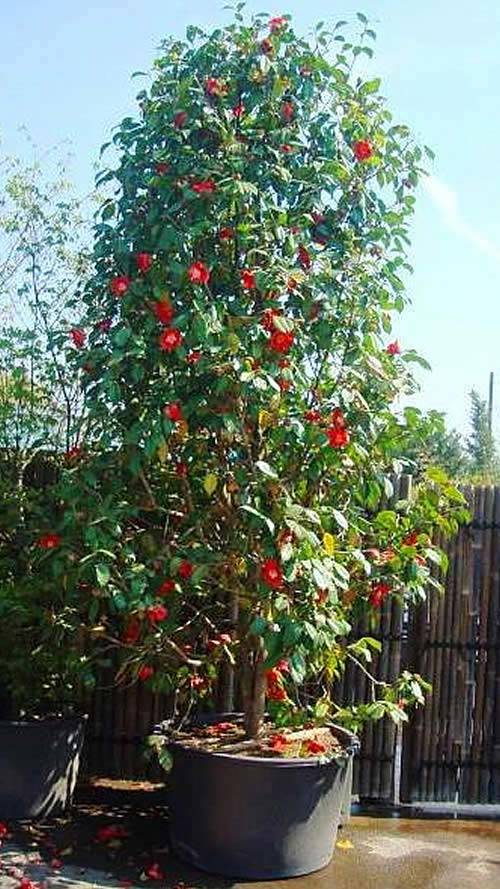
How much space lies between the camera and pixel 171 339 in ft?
12.7

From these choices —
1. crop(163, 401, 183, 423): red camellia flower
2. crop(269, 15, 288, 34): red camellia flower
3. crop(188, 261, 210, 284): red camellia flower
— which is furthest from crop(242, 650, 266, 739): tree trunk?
crop(269, 15, 288, 34): red camellia flower

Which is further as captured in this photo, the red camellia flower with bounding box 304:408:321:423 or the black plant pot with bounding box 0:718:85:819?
the black plant pot with bounding box 0:718:85:819

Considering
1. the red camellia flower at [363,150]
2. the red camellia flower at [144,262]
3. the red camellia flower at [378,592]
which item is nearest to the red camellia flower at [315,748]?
the red camellia flower at [378,592]

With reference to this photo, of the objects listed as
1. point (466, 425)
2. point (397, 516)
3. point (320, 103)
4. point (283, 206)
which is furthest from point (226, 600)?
point (466, 425)

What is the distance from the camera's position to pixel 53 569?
4.07 meters

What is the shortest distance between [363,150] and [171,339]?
1.11 metres

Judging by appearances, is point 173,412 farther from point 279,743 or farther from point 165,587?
point 279,743

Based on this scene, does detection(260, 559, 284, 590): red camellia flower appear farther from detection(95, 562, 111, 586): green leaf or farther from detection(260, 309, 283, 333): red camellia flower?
detection(260, 309, 283, 333): red camellia flower

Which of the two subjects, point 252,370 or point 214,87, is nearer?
point 252,370

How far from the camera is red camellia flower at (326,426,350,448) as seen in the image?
12.9 ft

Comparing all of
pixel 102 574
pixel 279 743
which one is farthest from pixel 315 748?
pixel 102 574

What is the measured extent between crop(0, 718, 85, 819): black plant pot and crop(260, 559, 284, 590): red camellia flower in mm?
1405

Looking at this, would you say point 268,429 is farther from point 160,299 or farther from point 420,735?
point 420,735

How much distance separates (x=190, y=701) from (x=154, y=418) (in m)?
1.41
